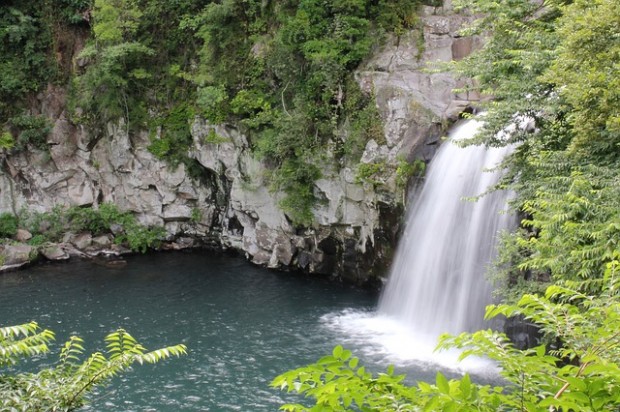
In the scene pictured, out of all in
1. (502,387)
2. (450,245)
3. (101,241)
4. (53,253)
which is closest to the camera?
(502,387)

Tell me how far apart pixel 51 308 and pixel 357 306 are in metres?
8.74

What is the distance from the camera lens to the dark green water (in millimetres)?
11547

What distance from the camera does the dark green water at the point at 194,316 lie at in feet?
37.9

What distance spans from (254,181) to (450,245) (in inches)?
293

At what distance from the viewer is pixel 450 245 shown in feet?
46.5

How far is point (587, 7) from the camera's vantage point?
9164 mm

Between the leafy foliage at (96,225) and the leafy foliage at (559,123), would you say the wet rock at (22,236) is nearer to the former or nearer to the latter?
the leafy foliage at (96,225)

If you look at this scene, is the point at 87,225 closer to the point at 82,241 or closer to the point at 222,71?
the point at 82,241

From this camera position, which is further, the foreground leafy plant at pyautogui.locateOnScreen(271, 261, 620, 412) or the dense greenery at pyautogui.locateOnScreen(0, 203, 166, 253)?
the dense greenery at pyautogui.locateOnScreen(0, 203, 166, 253)

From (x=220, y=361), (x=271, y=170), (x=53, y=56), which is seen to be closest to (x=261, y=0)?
(x=271, y=170)

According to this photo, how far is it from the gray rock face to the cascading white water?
2.86 feet

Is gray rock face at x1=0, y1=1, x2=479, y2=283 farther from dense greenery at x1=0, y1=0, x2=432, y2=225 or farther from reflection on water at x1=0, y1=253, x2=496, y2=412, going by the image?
reflection on water at x1=0, y1=253, x2=496, y2=412

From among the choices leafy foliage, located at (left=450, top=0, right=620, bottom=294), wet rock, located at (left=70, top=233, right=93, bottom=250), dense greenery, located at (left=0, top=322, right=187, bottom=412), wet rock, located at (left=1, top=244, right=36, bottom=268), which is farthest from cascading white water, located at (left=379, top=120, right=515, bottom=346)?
wet rock, located at (left=1, top=244, right=36, bottom=268)

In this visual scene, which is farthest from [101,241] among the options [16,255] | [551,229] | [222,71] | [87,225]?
[551,229]
